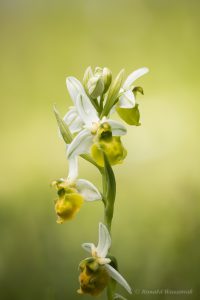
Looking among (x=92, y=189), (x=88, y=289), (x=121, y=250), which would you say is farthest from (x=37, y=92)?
(x=88, y=289)

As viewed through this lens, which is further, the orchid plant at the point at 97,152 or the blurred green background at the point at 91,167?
the blurred green background at the point at 91,167

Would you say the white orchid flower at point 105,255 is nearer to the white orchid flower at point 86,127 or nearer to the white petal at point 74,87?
the white orchid flower at point 86,127

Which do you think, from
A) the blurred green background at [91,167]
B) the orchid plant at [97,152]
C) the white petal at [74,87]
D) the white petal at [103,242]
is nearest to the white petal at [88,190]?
the orchid plant at [97,152]

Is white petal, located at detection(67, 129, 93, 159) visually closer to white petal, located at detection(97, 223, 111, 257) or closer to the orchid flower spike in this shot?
the orchid flower spike

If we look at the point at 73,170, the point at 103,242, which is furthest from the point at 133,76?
the point at 103,242

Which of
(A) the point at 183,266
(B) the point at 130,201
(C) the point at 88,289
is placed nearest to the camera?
(C) the point at 88,289

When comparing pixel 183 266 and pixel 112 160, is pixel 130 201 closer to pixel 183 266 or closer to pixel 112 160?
pixel 183 266

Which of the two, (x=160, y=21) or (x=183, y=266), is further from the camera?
(x=160, y=21)
